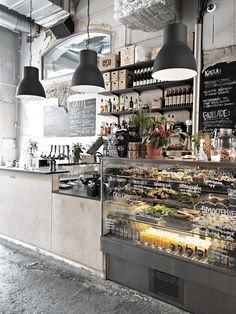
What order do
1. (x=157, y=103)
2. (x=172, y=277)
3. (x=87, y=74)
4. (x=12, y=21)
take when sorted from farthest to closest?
1. (x=12, y=21)
2. (x=157, y=103)
3. (x=87, y=74)
4. (x=172, y=277)

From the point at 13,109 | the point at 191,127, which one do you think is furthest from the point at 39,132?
the point at 191,127

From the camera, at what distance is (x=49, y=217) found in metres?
3.36

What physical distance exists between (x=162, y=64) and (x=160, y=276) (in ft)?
6.21

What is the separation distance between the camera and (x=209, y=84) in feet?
13.6

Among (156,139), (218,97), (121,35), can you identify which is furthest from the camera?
(121,35)

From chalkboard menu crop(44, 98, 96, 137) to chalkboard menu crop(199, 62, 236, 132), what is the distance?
2426mm

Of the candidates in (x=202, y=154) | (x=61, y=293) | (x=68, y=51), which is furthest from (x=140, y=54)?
(x=61, y=293)

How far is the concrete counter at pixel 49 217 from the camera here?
292 cm

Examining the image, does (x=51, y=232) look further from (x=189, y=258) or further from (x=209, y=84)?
(x=209, y=84)

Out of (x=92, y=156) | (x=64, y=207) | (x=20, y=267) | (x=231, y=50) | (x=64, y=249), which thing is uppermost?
(x=231, y=50)

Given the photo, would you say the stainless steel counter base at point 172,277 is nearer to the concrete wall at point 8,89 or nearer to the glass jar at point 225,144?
the glass jar at point 225,144

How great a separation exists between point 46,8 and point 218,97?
382 cm

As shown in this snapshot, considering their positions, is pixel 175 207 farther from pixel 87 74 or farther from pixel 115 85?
pixel 115 85

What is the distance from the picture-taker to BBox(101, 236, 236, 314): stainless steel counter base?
2.12 metres
